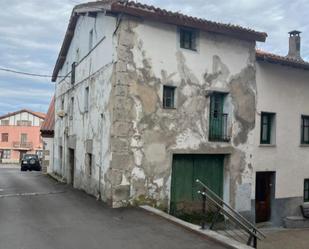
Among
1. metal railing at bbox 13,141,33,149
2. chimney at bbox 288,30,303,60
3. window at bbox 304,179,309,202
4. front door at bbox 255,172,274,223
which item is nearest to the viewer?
front door at bbox 255,172,274,223

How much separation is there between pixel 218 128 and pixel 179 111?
2.00 m

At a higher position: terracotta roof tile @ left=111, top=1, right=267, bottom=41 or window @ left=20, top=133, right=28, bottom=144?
terracotta roof tile @ left=111, top=1, right=267, bottom=41

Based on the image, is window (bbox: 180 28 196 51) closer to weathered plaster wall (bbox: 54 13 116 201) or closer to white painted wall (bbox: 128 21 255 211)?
white painted wall (bbox: 128 21 255 211)

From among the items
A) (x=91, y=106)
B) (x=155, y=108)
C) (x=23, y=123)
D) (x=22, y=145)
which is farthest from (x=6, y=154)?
(x=155, y=108)

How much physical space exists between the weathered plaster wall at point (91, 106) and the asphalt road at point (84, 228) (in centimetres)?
135

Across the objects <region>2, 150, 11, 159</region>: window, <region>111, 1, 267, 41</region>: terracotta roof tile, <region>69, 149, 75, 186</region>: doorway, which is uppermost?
<region>111, 1, 267, 41</region>: terracotta roof tile

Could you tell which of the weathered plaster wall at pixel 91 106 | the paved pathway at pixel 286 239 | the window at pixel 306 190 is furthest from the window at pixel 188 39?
the window at pixel 306 190

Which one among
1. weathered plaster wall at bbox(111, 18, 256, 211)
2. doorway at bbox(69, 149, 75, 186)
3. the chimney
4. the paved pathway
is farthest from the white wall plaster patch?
the chimney

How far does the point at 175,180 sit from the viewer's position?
42.6ft

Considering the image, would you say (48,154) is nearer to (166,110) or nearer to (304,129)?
(166,110)

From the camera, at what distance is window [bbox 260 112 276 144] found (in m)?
16.0

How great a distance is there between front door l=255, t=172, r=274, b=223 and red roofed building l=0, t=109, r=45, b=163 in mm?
55741

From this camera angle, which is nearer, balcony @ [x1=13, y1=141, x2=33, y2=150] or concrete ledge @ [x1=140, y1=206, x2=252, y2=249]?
concrete ledge @ [x1=140, y1=206, x2=252, y2=249]

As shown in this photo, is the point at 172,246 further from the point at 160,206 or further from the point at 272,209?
the point at 272,209
